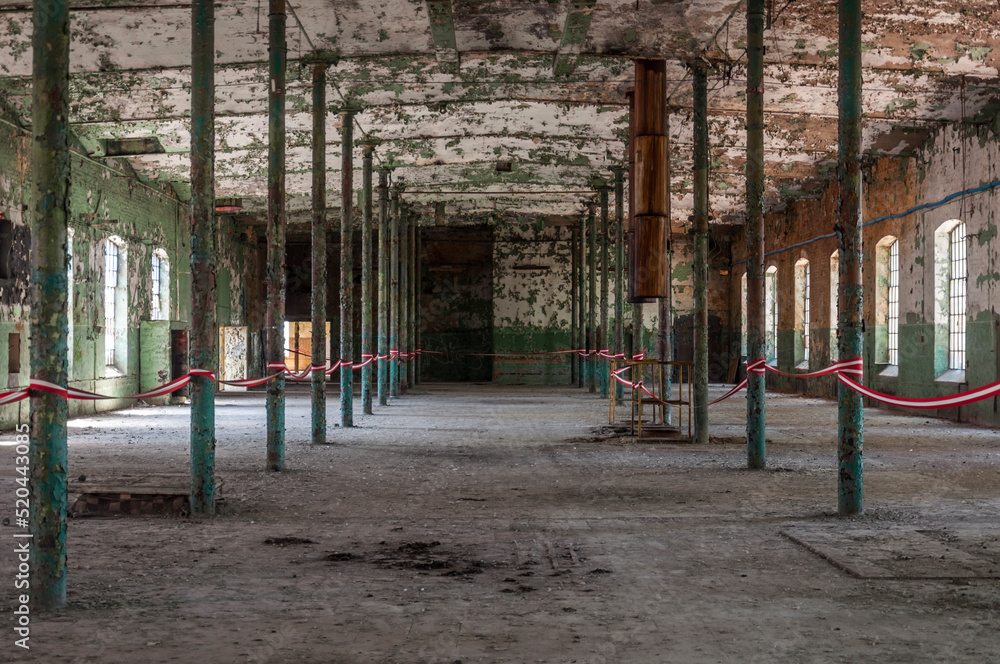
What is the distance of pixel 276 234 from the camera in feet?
31.4

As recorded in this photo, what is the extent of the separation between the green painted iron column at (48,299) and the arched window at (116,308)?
A: 15.2 m

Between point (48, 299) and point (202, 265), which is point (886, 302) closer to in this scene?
point (202, 265)

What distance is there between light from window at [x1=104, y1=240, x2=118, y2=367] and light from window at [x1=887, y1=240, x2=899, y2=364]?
1575 centimetres

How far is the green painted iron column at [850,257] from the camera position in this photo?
7.14 meters

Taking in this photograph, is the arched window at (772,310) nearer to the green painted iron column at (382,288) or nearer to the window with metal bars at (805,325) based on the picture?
the window with metal bars at (805,325)

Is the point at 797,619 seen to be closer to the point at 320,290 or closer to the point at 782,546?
the point at 782,546

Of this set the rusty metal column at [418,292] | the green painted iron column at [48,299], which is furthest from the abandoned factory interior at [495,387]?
the rusty metal column at [418,292]

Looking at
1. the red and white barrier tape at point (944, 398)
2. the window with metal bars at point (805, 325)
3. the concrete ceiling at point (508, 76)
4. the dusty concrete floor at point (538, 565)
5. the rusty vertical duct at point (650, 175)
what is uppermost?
the concrete ceiling at point (508, 76)

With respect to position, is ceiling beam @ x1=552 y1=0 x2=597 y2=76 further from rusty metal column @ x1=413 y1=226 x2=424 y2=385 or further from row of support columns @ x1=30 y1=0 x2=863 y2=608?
rusty metal column @ x1=413 y1=226 x2=424 y2=385

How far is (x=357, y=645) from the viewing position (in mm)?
3994

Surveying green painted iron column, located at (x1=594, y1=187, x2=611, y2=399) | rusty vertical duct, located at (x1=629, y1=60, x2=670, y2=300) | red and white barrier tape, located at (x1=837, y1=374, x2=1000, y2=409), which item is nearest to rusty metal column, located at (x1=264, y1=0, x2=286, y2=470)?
rusty vertical duct, located at (x1=629, y1=60, x2=670, y2=300)

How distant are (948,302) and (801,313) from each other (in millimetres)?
7954

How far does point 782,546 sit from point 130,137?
14.6m

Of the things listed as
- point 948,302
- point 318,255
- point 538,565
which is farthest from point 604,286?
point 538,565
